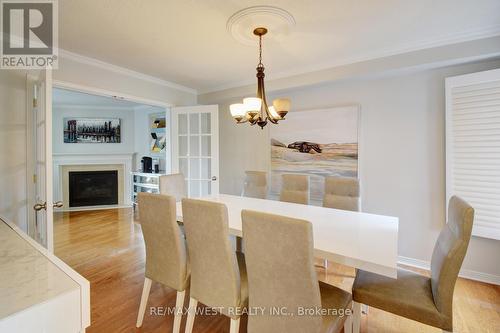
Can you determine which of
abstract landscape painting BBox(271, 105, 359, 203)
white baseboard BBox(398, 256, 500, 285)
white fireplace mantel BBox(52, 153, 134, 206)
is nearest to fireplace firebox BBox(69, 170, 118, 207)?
white fireplace mantel BBox(52, 153, 134, 206)

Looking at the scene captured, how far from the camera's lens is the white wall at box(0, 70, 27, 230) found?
2.18 m

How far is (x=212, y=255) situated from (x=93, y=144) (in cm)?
549

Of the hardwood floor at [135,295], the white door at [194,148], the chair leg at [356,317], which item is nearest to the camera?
the chair leg at [356,317]

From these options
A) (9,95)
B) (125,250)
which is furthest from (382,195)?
(9,95)

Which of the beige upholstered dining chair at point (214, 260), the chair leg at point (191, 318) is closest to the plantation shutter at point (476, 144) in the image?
the beige upholstered dining chair at point (214, 260)

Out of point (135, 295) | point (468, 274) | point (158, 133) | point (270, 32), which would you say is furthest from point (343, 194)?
point (158, 133)

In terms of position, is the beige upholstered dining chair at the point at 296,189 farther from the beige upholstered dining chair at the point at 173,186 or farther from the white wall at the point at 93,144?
the white wall at the point at 93,144

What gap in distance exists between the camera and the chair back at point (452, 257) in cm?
121

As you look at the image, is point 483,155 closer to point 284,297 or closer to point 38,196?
point 284,297

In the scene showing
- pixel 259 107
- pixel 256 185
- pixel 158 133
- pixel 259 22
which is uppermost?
pixel 259 22

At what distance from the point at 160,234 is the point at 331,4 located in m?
2.06

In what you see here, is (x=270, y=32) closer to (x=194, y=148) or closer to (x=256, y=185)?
(x=256, y=185)

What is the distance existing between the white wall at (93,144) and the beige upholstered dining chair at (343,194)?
5.03m

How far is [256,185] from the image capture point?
325cm
